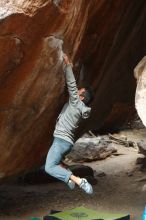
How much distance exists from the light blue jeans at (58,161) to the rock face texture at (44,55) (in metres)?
0.84

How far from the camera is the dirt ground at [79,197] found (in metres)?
8.19

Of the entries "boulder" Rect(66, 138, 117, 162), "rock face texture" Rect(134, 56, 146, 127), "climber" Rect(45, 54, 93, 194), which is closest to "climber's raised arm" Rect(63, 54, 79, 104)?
"climber" Rect(45, 54, 93, 194)

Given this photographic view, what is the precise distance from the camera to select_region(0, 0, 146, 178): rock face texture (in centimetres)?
649

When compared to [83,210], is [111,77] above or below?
above

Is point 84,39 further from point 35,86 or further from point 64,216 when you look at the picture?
point 64,216

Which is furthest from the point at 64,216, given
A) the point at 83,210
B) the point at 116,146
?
the point at 116,146

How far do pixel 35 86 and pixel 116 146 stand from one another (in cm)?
804

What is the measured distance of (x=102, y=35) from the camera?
28.9 ft

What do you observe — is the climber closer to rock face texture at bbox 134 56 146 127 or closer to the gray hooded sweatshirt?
the gray hooded sweatshirt

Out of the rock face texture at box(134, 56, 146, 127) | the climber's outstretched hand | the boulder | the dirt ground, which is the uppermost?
the climber's outstretched hand

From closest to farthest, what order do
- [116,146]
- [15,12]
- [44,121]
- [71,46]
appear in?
[15,12] < [71,46] < [44,121] < [116,146]

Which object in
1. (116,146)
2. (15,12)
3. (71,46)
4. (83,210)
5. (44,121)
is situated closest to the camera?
(15,12)

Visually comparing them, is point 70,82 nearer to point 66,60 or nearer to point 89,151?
point 66,60

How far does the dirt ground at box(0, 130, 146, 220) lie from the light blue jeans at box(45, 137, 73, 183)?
58.6 inches
